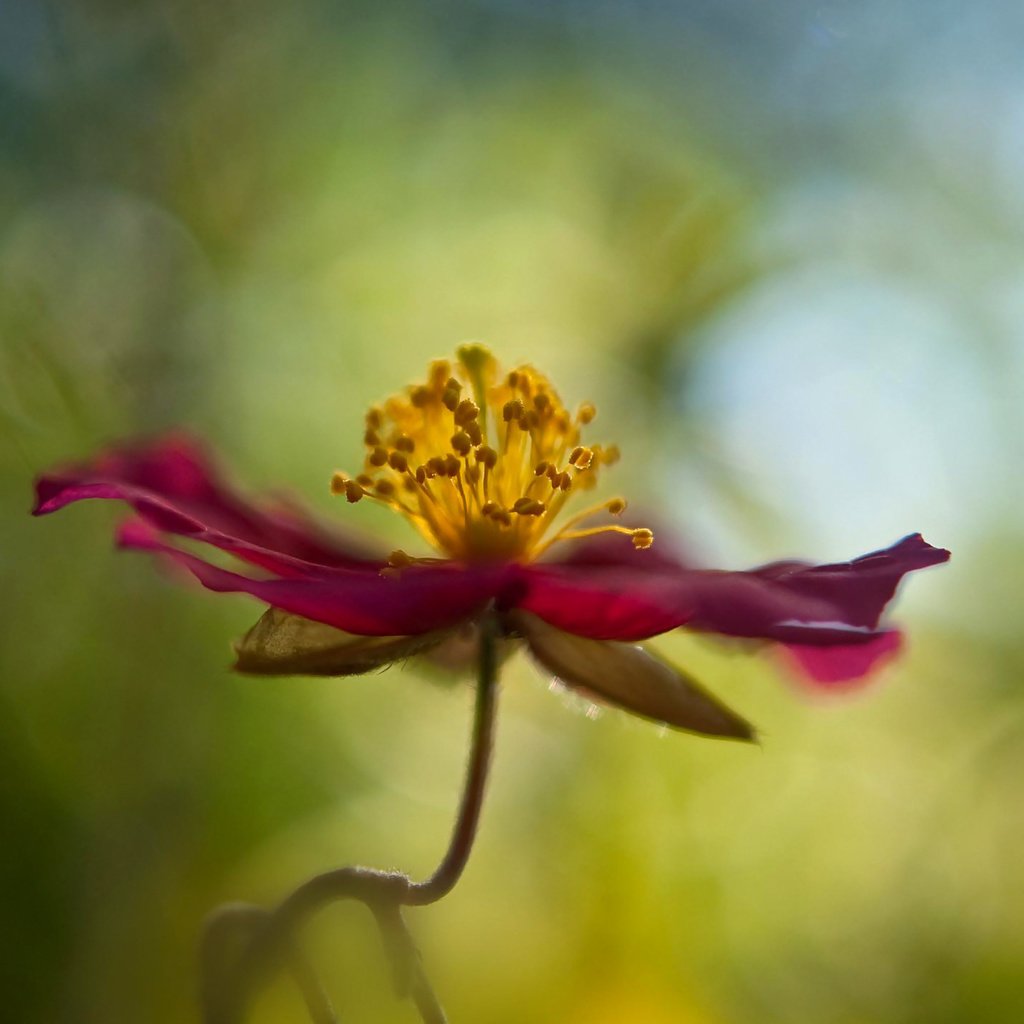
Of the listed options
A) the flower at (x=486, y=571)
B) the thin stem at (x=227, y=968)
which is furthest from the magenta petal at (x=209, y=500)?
the thin stem at (x=227, y=968)

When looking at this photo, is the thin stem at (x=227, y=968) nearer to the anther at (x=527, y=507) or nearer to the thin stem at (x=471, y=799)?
the thin stem at (x=471, y=799)

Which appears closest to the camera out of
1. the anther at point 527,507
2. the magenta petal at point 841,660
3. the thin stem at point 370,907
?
the thin stem at point 370,907

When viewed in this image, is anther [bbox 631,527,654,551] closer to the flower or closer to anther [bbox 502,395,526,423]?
the flower

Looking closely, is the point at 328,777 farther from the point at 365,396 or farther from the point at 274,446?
the point at 365,396

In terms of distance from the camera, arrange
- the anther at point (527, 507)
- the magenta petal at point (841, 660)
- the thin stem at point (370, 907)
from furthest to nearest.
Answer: the magenta petal at point (841, 660) → the anther at point (527, 507) → the thin stem at point (370, 907)

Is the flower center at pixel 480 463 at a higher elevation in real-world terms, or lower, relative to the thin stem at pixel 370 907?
higher

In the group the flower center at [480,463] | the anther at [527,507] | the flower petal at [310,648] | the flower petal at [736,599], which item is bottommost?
the flower petal at [736,599]

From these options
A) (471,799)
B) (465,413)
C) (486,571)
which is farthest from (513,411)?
(471,799)

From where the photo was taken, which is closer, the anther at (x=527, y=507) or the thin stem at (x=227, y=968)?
the thin stem at (x=227, y=968)
